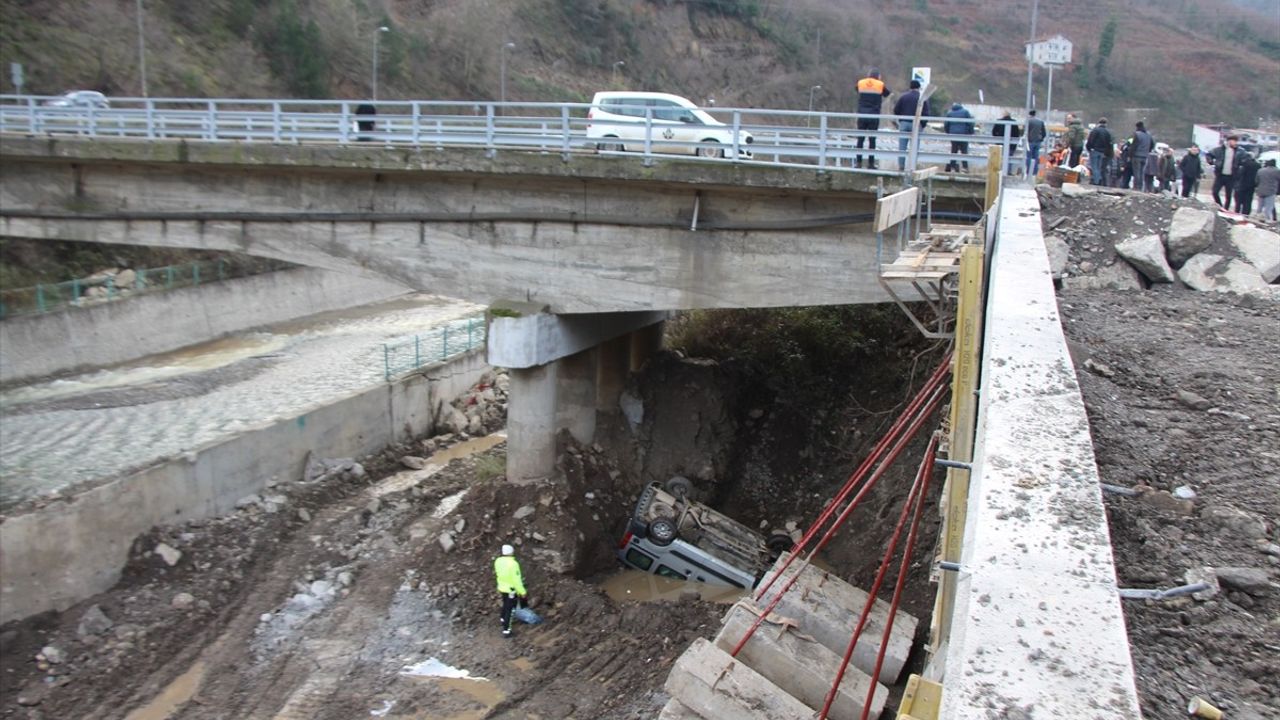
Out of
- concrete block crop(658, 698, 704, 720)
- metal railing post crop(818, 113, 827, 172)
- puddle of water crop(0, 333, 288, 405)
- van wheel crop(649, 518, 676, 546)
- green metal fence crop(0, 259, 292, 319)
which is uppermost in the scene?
metal railing post crop(818, 113, 827, 172)

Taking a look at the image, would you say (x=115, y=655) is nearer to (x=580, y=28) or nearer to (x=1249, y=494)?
(x=1249, y=494)

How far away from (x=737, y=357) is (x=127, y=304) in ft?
51.2

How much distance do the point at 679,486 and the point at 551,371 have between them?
325 cm

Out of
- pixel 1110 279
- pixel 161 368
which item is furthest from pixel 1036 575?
pixel 161 368

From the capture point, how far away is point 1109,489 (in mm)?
4828

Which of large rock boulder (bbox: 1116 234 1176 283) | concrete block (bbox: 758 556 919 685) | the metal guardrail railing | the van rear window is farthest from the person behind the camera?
the van rear window

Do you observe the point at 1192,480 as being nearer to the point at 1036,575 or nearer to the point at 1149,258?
the point at 1036,575

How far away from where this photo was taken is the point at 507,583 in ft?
46.0

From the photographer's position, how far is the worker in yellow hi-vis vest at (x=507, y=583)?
46.0 ft

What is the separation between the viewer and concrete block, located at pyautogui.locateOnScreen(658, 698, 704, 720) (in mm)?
9023

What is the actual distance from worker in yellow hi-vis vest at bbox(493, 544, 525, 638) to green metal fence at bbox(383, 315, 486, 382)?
9320mm

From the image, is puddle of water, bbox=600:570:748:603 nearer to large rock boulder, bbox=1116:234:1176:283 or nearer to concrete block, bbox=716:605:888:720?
concrete block, bbox=716:605:888:720

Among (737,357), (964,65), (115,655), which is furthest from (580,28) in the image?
(115,655)

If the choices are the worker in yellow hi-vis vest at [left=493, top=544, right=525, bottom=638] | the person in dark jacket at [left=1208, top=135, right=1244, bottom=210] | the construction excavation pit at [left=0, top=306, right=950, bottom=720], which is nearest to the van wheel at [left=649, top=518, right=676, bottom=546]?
the construction excavation pit at [left=0, top=306, right=950, bottom=720]
